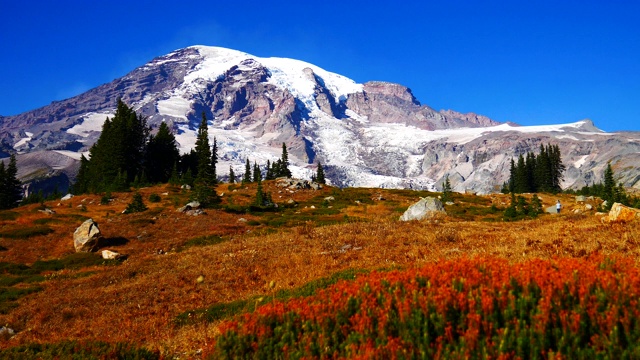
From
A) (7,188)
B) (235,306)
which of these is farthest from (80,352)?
(7,188)

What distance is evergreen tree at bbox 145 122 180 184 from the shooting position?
298 feet

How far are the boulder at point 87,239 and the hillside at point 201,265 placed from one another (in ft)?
4.34

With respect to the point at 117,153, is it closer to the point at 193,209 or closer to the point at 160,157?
the point at 160,157

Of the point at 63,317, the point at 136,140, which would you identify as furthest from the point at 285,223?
the point at 136,140

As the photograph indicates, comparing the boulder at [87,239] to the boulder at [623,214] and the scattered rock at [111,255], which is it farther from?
the boulder at [623,214]

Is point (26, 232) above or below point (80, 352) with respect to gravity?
below

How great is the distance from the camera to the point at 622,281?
6336 millimetres

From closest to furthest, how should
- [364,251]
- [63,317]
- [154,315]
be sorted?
[154,315], [63,317], [364,251]

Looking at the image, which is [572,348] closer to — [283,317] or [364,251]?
[283,317]

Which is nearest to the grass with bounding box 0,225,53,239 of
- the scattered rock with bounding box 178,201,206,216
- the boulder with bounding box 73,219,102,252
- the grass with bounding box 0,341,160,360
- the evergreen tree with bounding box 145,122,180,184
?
the boulder with bounding box 73,219,102,252

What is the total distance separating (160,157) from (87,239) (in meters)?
65.2

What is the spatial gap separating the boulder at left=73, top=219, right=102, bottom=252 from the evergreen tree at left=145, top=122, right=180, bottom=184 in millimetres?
60752

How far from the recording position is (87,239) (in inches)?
1207

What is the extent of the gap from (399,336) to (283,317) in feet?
7.11
